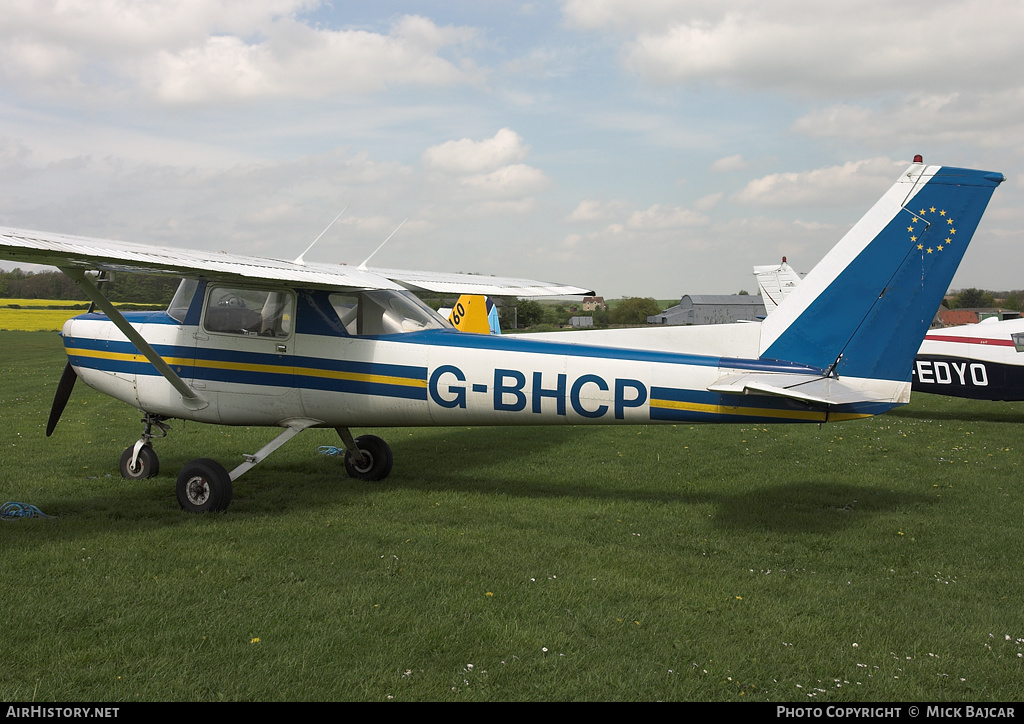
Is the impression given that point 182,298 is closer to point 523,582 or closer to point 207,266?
point 207,266

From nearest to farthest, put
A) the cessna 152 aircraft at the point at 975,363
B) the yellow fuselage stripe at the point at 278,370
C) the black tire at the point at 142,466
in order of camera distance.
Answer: the yellow fuselage stripe at the point at 278,370 < the black tire at the point at 142,466 < the cessna 152 aircraft at the point at 975,363

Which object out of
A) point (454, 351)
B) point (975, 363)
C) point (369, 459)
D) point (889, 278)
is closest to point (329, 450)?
point (369, 459)

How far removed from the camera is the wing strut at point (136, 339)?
20.6ft

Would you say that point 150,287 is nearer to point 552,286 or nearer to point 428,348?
point 428,348

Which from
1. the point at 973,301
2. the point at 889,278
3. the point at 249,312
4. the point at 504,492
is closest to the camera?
the point at 889,278

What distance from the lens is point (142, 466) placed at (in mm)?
8219

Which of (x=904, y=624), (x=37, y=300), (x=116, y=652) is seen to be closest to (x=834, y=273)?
(x=904, y=624)

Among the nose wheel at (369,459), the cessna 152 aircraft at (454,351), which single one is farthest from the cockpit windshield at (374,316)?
the nose wheel at (369,459)

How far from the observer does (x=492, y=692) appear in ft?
11.8

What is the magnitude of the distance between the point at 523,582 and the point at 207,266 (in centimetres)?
383

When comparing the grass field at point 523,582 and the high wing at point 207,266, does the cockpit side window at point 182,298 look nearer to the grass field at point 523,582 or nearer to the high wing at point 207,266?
the high wing at point 207,266

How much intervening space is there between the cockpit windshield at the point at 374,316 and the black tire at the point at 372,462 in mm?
1674

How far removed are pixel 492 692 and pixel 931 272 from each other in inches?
191

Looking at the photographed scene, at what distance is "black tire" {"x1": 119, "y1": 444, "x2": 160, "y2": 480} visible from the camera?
8.19 meters
